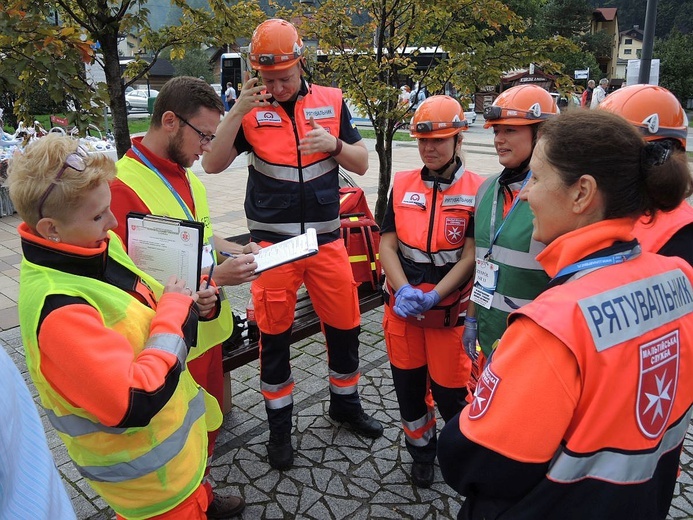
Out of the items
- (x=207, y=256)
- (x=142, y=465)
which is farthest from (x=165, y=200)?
(x=142, y=465)

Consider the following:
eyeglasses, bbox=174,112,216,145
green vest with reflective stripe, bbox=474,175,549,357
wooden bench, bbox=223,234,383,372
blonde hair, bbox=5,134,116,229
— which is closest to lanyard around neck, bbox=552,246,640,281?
green vest with reflective stripe, bbox=474,175,549,357

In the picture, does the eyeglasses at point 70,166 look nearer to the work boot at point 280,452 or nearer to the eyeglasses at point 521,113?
the eyeglasses at point 521,113

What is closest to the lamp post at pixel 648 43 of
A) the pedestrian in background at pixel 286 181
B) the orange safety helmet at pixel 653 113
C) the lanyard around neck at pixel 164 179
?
the pedestrian in background at pixel 286 181

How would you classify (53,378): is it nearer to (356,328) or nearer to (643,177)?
(643,177)

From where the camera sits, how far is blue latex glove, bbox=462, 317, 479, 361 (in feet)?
8.63

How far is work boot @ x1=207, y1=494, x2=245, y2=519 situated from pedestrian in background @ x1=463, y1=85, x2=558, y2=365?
1.42 meters

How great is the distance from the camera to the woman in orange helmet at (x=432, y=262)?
270 cm

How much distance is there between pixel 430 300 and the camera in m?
2.63

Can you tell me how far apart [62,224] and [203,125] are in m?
0.97

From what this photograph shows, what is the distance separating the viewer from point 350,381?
11.0ft

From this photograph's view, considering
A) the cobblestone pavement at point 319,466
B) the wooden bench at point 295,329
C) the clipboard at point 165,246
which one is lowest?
Result: the cobblestone pavement at point 319,466

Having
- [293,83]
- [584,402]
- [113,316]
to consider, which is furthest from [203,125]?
[584,402]

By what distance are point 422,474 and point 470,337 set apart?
2.71 ft

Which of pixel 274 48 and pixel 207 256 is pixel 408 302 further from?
pixel 274 48
